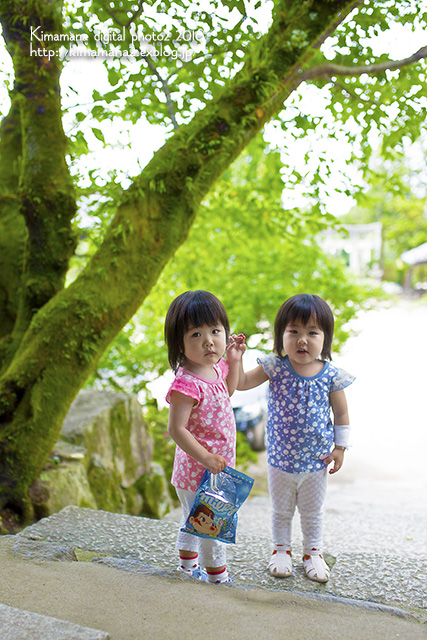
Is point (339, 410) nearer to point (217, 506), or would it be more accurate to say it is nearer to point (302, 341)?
point (302, 341)

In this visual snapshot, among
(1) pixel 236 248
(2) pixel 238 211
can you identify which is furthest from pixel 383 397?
(2) pixel 238 211

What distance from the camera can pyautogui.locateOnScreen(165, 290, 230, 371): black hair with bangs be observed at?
2197mm

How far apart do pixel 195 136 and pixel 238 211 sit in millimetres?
2102

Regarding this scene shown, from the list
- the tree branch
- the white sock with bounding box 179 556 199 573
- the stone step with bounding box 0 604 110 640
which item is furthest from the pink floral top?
the tree branch

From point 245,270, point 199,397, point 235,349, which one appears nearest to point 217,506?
point 199,397

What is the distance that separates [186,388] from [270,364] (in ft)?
1.76

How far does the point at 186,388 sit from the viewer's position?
7.03 ft

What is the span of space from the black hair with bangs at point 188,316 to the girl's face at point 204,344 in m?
0.02

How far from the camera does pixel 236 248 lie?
599 cm

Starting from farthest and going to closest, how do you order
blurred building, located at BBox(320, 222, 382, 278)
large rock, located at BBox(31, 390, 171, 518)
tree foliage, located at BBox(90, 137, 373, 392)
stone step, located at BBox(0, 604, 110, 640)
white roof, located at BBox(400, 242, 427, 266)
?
blurred building, located at BBox(320, 222, 382, 278) → white roof, located at BBox(400, 242, 427, 266) → tree foliage, located at BBox(90, 137, 373, 392) → large rock, located at BBox(31, 390, 171, 518) → stone step, located at BBox(0, 604, 110, 640)

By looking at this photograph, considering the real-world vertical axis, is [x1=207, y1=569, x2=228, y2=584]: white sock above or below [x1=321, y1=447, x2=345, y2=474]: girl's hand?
below

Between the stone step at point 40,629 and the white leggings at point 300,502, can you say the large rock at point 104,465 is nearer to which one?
the white leggings at point 300,502

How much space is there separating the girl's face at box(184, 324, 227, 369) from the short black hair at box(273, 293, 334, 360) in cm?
38

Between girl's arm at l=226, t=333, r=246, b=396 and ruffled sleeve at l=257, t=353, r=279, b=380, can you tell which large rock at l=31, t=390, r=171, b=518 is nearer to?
girl's arm at l=226, t=333, r=246, b=396
